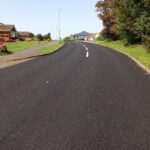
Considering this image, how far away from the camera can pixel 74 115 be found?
322 inches

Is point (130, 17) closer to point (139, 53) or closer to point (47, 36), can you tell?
point (139, 53)

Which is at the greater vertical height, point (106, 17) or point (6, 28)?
point (106, 17)

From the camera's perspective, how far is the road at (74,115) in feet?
20.5

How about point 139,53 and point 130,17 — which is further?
point 130,17

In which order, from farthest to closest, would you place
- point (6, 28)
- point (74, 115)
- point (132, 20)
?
point (6, 28)
point (132, 20)
point (74, 115)

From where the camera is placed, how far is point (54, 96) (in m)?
10.6

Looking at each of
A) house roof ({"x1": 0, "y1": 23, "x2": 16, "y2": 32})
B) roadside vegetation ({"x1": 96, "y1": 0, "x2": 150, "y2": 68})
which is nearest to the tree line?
roadside vegetation ({"x1": 96, "y1": 0, "x2": 150, "y2": 68})

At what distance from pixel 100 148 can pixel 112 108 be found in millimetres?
3069

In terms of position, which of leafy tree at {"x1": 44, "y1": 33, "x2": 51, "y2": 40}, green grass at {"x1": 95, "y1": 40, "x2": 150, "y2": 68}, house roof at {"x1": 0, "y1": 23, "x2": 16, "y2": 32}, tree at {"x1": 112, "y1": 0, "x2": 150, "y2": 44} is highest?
tree at {"x1": 112, "y1": 0, "x2": 150, "y2": 44}

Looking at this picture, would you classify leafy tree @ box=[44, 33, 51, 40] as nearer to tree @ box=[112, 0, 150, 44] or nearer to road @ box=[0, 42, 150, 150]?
tree @ box=[112, 0, 150, 44]

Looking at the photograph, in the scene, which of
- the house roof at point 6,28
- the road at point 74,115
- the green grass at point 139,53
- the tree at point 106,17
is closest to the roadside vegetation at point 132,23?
the green grass at point 139,53

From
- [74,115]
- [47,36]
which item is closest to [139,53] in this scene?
[74,115]

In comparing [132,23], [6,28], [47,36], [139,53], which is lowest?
[47,36]

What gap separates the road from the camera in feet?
20.5
